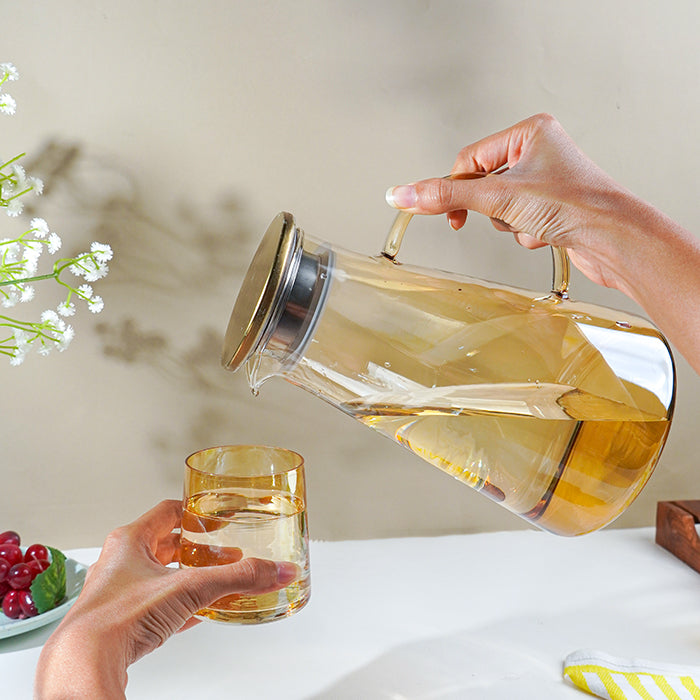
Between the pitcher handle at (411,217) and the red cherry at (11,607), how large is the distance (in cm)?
46

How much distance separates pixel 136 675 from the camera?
63cm

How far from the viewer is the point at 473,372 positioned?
20.5 inches

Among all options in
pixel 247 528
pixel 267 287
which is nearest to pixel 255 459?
pixel 247 528

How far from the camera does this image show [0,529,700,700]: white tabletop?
625mm

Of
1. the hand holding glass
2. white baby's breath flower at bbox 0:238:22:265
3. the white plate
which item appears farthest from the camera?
white baby's breath flower at bbox 0:238:22:265

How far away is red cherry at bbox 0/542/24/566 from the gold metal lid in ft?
1.09

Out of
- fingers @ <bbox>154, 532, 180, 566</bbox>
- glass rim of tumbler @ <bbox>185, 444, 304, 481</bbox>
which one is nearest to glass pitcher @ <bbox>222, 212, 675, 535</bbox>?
glass rim of tumbler @ <bbox>185, 444, 304, 481</bbox>

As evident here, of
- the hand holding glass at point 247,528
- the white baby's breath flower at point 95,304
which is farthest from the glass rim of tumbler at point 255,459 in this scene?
the white baby's breath flower at point 95,304

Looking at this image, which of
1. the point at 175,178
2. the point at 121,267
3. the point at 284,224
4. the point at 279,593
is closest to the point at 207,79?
the point at 175,178

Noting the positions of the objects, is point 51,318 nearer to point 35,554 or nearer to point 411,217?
point 35,554

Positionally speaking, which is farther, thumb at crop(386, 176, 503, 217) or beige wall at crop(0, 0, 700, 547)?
beige wall at crop(0, 0, 700, 547)

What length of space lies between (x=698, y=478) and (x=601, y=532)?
0.16 m

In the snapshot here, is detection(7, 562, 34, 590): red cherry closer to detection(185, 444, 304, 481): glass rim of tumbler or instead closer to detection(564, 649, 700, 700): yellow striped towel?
detection(185, 444, 304, 481): glass rim of tumbler

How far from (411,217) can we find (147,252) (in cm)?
38
